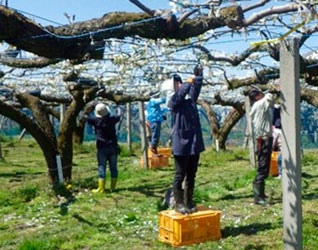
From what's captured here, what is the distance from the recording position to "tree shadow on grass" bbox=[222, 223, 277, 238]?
251 inches

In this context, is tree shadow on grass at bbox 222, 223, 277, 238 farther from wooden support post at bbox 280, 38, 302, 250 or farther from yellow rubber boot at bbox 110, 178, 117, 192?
yellow rubber boot at bbox 110, 178, 117, 192

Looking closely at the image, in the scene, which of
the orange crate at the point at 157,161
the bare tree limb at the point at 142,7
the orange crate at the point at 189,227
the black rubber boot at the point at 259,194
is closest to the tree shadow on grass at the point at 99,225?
the orange crate at the point at 189,227

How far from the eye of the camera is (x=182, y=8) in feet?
17.1

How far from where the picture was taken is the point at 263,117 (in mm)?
7957

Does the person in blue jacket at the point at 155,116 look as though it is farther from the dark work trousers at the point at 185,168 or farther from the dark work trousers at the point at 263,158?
the dark work trousers at the point at 185,168

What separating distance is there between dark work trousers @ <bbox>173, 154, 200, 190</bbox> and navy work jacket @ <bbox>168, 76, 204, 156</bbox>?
13cm

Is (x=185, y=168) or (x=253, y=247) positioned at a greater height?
(x=185, y=168)

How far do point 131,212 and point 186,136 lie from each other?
2410 millimetres

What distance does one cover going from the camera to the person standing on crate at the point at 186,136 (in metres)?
6.12

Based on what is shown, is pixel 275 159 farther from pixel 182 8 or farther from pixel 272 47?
pixel 182 8

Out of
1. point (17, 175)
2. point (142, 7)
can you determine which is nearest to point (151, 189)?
point (17, 175)

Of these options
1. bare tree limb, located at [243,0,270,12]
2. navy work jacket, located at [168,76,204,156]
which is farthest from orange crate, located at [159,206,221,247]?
bare tree limb, located at [243,0,270,12]

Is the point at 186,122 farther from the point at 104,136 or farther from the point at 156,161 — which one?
the point at 156,161

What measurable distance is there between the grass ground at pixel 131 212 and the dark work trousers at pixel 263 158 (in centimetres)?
45
